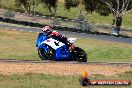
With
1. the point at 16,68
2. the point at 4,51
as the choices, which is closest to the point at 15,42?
the point at 4,51

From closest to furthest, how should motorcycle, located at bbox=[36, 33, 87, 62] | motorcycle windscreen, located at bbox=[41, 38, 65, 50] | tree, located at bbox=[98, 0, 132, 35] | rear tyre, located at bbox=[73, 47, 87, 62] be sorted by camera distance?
motorcycle windscreen, located at bbox=[41, 38, 65, 50], motorcycle, located at bbox=[36, 33, 87, 62], rear tyre, located at bbox=[73, 47, 87, 62], tree, located at bbox=[98, 0, 132, 35]

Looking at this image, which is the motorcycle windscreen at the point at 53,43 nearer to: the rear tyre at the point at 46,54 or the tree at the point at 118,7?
the rear tyre at the point at 46,54

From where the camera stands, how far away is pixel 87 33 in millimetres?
50875

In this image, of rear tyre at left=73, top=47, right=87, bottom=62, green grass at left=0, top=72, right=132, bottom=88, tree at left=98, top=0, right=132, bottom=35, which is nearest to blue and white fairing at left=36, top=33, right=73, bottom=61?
rear tyre at left=73, top=47, right=87, bottom=62

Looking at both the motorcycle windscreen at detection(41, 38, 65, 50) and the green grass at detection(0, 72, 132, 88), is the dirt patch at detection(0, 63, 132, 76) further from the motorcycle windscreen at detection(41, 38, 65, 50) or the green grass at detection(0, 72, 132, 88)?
the motorcycle windscreen at detection(41, 38, 65, 50)

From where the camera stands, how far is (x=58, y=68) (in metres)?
18.3

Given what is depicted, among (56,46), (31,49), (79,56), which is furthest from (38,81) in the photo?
(31,49)

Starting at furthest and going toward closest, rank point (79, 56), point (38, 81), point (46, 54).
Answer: point (79, 56)
point (46, 54)
point (38, 81)

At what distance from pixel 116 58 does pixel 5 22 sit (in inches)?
1082

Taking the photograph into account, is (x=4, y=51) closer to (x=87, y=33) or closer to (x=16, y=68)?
(x=16, y=68)

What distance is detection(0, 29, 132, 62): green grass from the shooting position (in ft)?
94.4

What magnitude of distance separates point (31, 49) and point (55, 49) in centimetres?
1437

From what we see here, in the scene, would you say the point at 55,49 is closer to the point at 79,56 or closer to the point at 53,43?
the point at 53,43

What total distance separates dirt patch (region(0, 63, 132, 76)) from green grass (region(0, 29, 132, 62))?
7223 millimetres
